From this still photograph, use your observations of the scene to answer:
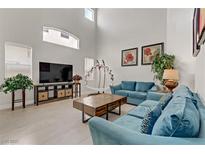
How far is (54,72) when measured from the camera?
A: 5547mm

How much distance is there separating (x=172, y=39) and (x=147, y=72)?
1.56 meters

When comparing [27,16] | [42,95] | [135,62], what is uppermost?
[27,16]

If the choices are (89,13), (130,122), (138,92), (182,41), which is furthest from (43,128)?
(89,13)

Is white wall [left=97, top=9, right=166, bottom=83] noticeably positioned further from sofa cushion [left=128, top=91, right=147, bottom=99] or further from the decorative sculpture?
sofa cushion [left=128, top=91, right=147, bottom=99]

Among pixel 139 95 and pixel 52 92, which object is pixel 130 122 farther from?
pixel 52 92

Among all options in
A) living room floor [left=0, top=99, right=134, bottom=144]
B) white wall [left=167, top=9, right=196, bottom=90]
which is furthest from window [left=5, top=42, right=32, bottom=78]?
white wall [left=167, top=9, right=196, bottom=90]

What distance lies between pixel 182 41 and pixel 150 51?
1288 millimetres

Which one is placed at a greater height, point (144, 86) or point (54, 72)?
point (54, 72)

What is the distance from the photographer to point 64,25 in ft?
20.0

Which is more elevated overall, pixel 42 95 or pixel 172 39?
pixel 172 39

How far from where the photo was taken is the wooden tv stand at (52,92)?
4781mm

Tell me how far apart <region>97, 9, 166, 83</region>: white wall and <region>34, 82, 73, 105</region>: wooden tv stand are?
2321 millimetres
